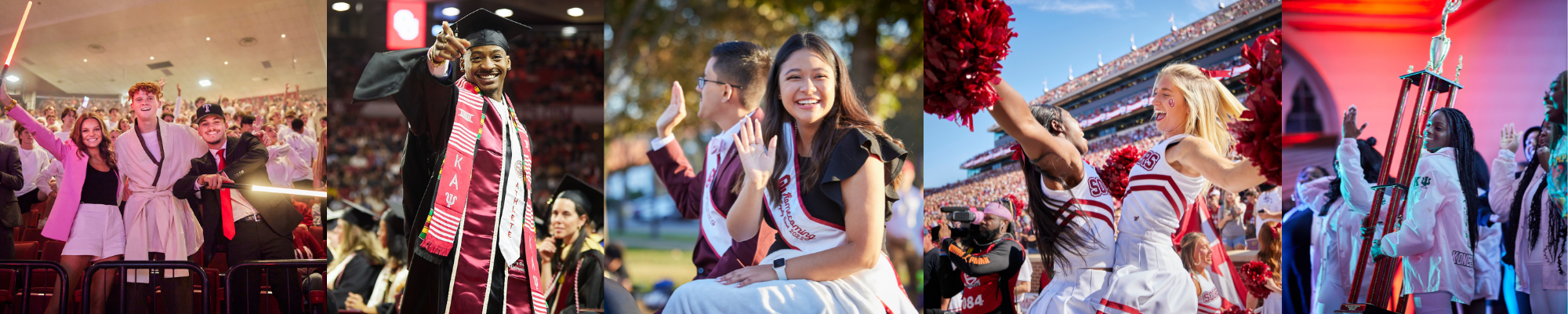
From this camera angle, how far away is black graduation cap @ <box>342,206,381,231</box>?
15.4ft

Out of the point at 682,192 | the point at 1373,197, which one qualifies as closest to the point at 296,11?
the point at 682,192

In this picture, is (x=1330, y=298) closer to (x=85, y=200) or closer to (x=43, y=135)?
(x=85, y=200)

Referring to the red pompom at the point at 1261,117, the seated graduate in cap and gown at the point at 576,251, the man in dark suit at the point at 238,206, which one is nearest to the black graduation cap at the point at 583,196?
the seated graduate in cap and gown at the point at 576,251

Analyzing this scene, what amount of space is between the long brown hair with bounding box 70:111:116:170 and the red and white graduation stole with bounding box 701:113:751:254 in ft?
9.27

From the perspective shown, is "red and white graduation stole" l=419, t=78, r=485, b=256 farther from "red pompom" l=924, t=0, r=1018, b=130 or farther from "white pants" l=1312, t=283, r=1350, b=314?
"white pants" l=1312, t=283, r=1350, b=314

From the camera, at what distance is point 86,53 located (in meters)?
4.40

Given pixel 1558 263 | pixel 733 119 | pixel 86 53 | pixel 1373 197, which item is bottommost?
pixel 1558 263

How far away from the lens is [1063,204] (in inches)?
171

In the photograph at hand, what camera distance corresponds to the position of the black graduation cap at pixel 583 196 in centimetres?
445

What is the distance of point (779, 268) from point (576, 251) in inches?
49.1

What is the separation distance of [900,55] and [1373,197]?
7.91 feet

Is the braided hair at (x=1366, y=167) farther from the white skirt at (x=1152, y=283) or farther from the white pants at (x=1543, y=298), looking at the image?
the white pants at (x=1543, y=298)

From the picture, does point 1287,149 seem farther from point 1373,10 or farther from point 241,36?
point 241,36

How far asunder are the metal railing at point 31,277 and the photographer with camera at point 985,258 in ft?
13.6
